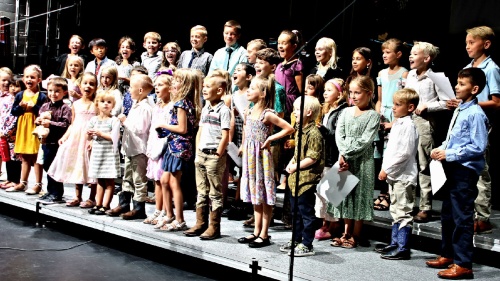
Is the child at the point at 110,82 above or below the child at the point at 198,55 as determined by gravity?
below

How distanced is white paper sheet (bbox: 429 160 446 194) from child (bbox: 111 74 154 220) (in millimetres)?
2169

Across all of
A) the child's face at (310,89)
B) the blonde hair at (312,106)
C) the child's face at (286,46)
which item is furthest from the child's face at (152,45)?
the blonde hair at (312,106)

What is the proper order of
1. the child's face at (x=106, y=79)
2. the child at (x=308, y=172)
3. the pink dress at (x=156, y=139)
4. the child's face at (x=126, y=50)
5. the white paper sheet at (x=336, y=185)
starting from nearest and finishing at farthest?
the white paper sheet at (x=336, y=185)
the child at (x=308, y=172)
the pink dress at (x=156, y=139)
the child's face at (x=106, y=79)
the child's face at (x=126, y=50)

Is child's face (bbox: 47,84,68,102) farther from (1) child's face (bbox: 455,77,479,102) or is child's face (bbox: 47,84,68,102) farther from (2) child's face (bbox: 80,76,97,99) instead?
(1) child's face (bbox: 455,77,479,102)

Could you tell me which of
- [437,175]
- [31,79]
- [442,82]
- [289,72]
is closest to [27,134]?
[31,79]

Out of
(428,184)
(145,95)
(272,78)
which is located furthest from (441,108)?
(145,95)

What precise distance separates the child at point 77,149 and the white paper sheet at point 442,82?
2.68 meters

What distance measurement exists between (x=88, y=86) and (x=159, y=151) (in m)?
1.06

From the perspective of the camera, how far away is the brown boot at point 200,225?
4.74 metres

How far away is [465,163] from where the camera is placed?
396 cm

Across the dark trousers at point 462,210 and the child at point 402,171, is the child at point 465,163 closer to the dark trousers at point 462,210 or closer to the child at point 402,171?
the dark trousers at point 462,210

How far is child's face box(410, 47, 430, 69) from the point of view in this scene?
15.8 ft

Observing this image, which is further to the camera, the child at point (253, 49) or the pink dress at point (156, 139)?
the child at point (253, 49)

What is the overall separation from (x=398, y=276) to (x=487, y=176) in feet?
3.25
